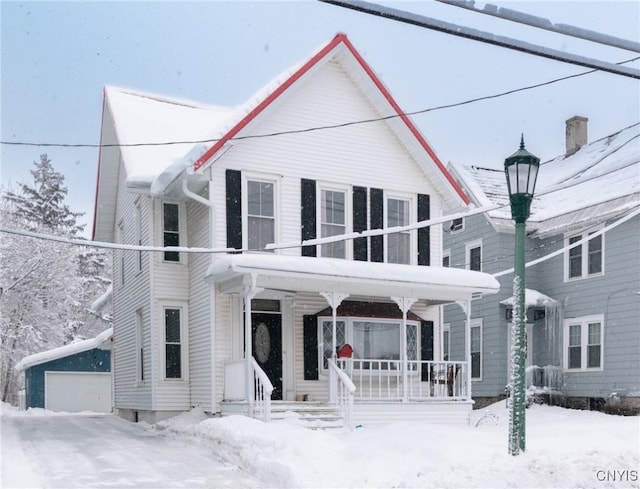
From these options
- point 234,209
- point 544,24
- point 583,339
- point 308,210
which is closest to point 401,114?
point 308,210

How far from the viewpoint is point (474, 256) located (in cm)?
2555

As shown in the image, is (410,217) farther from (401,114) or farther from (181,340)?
(181,340)

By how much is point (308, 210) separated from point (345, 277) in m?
2.18

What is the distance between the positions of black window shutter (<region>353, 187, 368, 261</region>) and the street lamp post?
8339 millimetres

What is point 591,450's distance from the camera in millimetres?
9242

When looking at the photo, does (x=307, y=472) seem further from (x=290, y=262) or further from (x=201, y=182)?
(x=201, y=182)

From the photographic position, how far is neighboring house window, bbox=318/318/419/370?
1694cm

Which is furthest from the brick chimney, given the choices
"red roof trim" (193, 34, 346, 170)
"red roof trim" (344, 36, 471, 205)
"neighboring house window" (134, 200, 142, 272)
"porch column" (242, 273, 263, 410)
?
"porch column" (242, 273, 263, 410)

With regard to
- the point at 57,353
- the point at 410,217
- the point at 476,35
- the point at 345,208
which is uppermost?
the point at 476,35

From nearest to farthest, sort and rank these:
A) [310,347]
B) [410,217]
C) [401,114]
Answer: [310,347]
[401,114]
[410,217]

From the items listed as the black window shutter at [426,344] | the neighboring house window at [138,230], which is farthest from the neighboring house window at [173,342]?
the black window shutter at [426,344]

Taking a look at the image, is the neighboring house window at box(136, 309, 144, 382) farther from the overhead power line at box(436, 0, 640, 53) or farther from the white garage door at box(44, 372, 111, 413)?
the overhead power line at box(436, 0, 640, 53)

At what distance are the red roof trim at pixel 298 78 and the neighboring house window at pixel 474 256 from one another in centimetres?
701

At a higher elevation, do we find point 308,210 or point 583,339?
point 308,210
